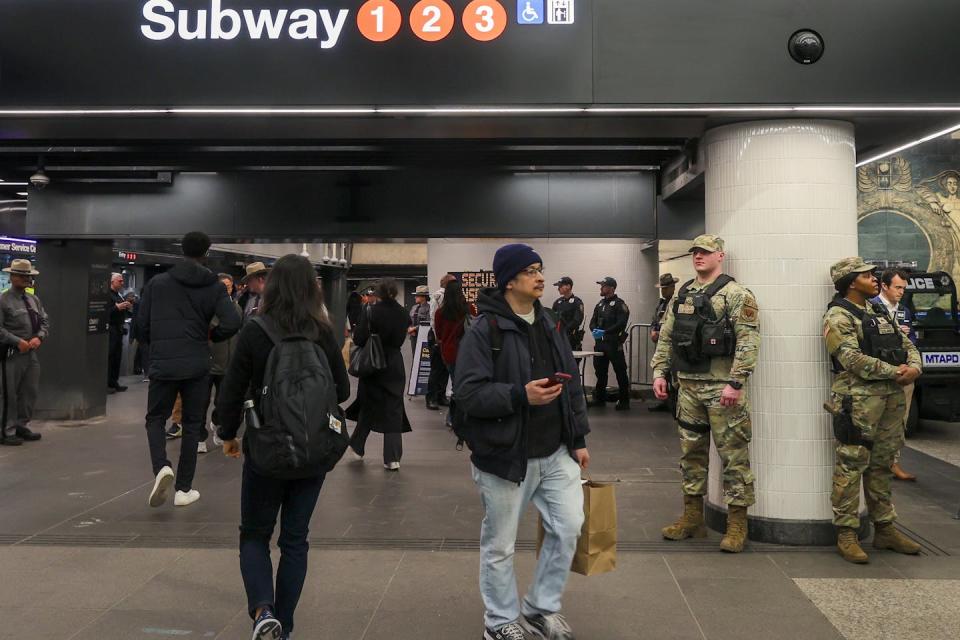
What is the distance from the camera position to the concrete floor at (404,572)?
349 cm

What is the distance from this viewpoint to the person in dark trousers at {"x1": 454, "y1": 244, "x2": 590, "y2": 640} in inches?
121

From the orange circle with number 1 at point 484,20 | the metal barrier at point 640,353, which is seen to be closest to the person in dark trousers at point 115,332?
the metal barrier at point 640,353

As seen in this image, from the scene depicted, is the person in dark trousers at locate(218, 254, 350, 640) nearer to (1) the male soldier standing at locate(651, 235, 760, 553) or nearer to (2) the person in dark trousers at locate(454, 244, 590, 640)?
(2) the person in dark trousers at locate(454, 244, 590, 640)

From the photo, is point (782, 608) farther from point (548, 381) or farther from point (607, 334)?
point (607, 334)

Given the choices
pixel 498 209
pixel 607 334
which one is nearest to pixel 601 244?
pixel 607 334

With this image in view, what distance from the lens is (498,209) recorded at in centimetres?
859

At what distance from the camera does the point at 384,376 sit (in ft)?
22.4

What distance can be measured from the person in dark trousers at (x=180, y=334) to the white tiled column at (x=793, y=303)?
379 centimetres

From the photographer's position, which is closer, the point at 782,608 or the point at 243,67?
the point at 782,608

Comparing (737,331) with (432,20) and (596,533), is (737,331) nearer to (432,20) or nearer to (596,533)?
(596,533)

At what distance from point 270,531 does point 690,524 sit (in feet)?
9.62

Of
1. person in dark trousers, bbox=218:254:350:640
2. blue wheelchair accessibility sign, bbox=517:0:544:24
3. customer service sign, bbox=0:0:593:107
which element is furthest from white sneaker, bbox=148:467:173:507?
blue wheelchair accessibility sign, bbox=517:0:544:24

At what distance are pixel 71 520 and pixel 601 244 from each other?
10022 mm

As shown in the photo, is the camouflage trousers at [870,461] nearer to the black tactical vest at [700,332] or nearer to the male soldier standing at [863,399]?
the male soldier standing at [863,399]
